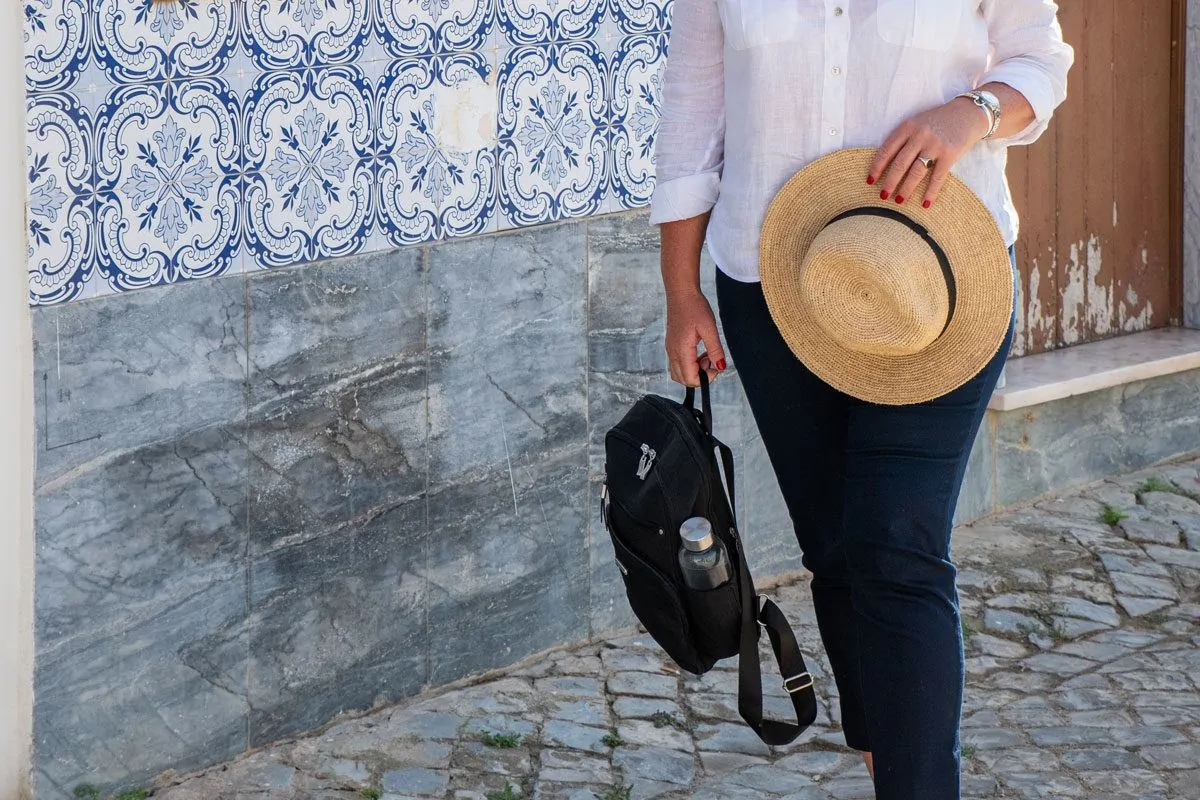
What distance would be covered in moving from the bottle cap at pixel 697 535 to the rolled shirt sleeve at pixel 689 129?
0.51 metres

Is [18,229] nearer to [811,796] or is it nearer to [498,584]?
[498,584]

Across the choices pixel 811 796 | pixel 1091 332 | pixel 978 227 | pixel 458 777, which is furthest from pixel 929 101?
pixel 1091 332

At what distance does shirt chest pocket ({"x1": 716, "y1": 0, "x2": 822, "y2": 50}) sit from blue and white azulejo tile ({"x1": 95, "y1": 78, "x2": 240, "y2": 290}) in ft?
3.64

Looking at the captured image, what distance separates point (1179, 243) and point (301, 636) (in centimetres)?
408

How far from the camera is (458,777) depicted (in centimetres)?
345

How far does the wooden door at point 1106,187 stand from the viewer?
5.81 m

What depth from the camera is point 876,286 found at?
99.1 inches

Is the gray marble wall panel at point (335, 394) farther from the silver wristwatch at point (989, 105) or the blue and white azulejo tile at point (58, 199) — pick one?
the silver wristwatch at point (989, 105)

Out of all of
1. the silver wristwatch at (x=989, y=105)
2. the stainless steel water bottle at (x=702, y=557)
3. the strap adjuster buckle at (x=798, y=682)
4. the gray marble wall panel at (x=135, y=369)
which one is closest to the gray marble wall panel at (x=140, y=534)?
the gray marble wall panel at (x=135, y=369)

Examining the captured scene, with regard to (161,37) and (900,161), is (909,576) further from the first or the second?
(161,37)

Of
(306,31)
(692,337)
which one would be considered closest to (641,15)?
(306,31)

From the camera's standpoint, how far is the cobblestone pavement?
3.41 meters

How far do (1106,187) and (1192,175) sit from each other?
1.36 ft

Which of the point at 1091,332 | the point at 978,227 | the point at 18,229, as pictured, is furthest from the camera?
the point at 1091,332
